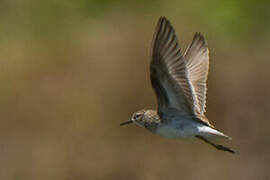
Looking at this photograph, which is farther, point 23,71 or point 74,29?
point 74,29

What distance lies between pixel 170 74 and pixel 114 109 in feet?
15.8

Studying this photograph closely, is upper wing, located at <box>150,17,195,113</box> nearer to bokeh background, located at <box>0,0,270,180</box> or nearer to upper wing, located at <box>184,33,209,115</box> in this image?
upper wing, located at <box>184,33,209,115</box>

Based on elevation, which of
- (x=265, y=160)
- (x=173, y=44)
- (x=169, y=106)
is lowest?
(x=265, y=160)

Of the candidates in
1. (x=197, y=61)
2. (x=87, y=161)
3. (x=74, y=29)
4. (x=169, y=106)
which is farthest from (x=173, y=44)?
(x=74, y=29)

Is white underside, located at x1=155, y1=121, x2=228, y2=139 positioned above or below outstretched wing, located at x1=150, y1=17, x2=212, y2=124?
below

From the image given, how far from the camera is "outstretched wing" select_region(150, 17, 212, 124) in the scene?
9.20m

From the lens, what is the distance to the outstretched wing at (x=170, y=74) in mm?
9195

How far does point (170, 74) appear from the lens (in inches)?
369

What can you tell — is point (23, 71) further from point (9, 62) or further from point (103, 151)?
point (103, 151)

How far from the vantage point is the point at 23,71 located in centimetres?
1502

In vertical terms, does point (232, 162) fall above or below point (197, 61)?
below

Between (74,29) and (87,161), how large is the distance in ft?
13.3

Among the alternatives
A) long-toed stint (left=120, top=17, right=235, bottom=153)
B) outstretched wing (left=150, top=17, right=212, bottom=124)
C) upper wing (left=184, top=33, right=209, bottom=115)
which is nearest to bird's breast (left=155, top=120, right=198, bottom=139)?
long-toed stint (left=120, top=17, right=235, bottom=153)

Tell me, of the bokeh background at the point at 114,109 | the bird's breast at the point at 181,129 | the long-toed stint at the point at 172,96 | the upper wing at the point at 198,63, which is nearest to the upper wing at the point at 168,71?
the long-toed stint at the point at 172,96
